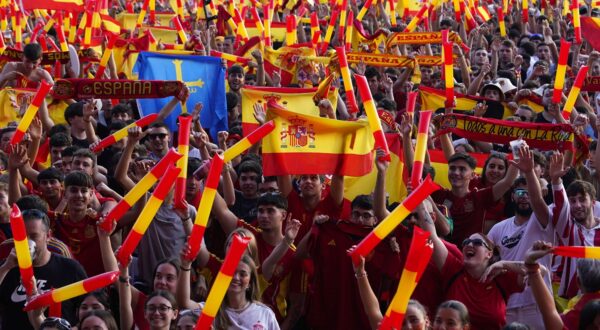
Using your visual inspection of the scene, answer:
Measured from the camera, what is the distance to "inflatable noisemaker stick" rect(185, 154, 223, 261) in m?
6.48

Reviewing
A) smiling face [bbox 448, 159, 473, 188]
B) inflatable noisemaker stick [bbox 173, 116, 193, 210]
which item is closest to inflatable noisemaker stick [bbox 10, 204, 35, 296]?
inflatable noisemaker stick [bbox 173, 116, 193, 210]

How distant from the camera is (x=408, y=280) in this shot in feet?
19.2

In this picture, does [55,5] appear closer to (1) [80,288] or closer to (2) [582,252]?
(1) [80,288]

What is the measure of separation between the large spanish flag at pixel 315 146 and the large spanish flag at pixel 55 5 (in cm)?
736

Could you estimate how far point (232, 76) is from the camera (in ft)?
42.7

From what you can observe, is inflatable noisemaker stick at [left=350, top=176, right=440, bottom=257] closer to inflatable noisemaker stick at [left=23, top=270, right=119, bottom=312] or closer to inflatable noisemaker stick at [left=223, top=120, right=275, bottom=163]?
inflatable noisemaker stick at [left=23, top=270, right=119, bottom=312]

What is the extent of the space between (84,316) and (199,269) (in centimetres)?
135

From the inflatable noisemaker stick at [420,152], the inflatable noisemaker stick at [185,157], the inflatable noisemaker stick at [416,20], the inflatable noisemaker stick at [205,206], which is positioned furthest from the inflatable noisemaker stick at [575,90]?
the inflatable noisemaker stick at [416,20]

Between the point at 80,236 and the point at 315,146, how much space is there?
1.99 m

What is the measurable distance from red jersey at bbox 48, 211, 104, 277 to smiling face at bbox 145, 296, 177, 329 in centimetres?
125

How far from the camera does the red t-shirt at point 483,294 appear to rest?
7.41 m

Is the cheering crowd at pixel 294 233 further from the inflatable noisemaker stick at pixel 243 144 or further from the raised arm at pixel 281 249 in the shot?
the inflatable noisemaker stick at pixel 243 144

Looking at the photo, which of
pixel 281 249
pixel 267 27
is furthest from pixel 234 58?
pixel 281 249

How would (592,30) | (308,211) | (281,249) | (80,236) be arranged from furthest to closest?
(592,30)
(308,211)
(80,236)
(281,249)
